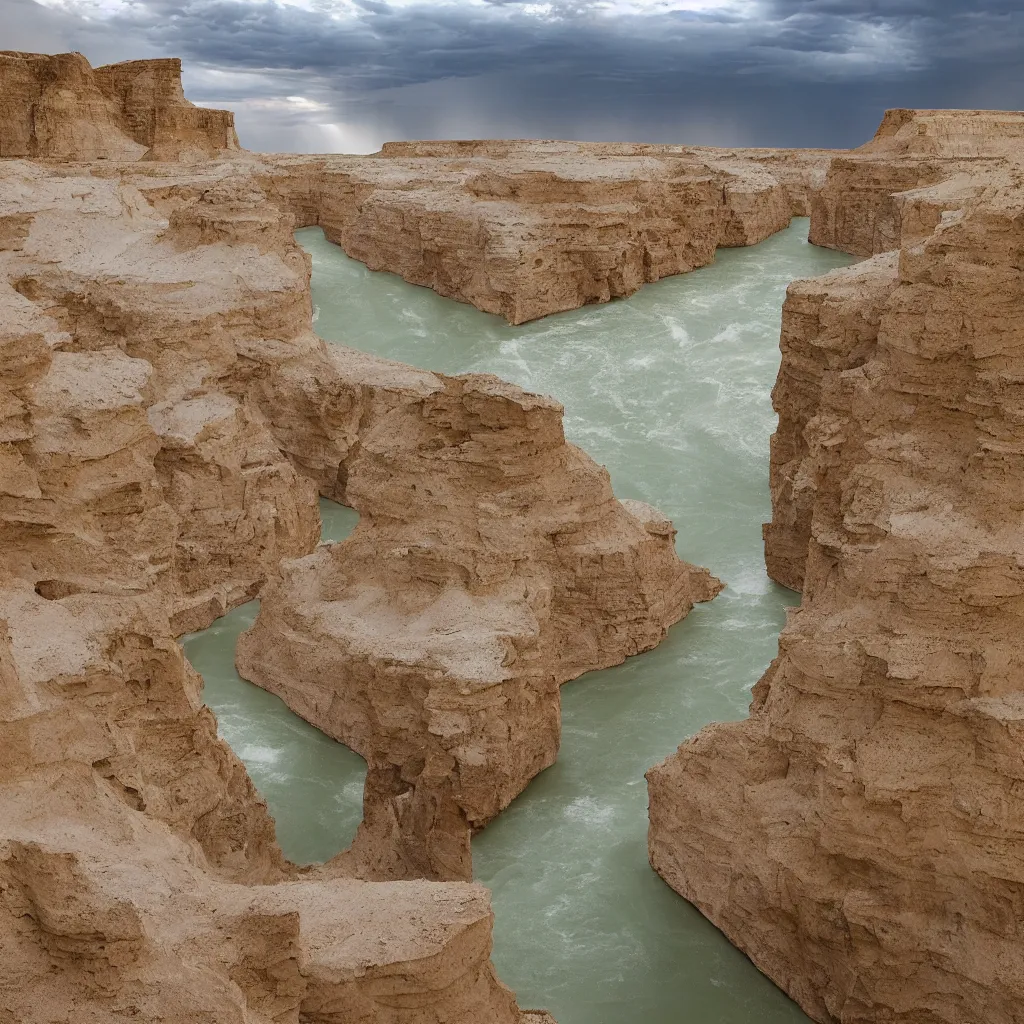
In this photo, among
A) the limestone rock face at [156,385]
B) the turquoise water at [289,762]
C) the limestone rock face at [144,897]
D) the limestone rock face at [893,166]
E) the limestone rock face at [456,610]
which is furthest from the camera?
the limestone rock face at [893,166]

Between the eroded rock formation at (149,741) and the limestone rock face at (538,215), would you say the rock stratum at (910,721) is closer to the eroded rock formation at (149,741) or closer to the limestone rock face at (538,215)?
the eroded rock formation at (149,741)

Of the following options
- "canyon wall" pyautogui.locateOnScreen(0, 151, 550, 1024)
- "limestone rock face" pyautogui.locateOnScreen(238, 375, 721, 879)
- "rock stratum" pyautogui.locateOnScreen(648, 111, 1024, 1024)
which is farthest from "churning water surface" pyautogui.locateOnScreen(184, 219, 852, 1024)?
"canyon wall" pyautogui.locateOnScreen(0, 151, 550, 1024)

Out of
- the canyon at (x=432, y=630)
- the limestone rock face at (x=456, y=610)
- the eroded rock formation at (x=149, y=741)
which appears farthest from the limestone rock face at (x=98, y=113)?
the limestone rock face at (x=456, y=610)

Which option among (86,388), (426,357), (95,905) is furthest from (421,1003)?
(426,357)

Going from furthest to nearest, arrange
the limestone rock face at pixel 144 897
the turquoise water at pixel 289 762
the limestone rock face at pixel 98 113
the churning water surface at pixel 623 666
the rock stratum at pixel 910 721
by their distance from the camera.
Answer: the limestone rock face at pixel 98 113
the turquoise water at pixel 289 762
the churning water surface at pixel 623 666
the rock stratum at pixel 910 721
the limestone rock face at pixel 144 897

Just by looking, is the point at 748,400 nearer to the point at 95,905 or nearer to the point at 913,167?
the point at 913,167

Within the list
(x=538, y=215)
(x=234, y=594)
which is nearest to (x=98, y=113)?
(x=538, y=215)
